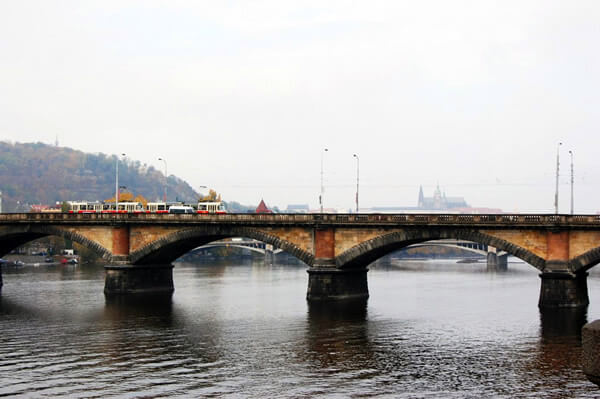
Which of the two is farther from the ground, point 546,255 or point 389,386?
point 546,255

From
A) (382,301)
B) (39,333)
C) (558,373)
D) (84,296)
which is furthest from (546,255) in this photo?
(84,296)

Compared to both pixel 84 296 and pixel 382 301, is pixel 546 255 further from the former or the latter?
pixel 84 296

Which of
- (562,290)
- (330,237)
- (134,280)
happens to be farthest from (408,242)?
(134,280)

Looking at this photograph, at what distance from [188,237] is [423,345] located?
3737 cm

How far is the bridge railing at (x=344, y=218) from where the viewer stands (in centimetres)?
7419

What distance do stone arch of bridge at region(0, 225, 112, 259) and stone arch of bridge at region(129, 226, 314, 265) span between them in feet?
15.6

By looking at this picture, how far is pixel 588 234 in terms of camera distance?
72.9 metres

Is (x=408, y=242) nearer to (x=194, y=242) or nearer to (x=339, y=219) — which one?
(x=339, y=219)

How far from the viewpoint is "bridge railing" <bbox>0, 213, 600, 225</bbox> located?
74188 millimetres

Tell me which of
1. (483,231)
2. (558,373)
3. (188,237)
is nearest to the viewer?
(558,373)

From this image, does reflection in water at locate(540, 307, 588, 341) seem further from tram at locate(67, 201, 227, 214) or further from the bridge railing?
tram at locate(67, 201, 227, 214)

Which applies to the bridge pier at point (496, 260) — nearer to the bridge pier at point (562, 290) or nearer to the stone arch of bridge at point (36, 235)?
the bridge pier at point (562, 290)

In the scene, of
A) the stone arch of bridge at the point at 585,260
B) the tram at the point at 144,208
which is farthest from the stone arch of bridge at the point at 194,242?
the stone arch of bridge at the point at 585,260

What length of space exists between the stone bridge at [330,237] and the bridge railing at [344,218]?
9 cm
